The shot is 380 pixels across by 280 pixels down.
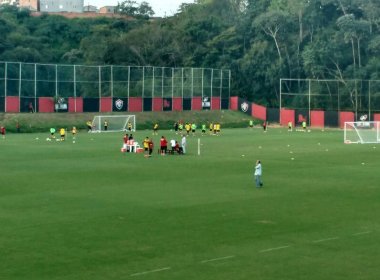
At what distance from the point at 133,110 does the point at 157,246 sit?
78.9m

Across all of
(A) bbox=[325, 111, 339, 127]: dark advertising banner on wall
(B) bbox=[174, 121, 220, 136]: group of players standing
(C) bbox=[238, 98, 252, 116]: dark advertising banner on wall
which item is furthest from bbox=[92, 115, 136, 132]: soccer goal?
(A) bbox=[325, 111, 339, 127]: dark advertising banner on wall

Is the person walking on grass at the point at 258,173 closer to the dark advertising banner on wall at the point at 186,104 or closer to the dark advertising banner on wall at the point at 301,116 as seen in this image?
the dark advertising banner on wall at the point at 301,116

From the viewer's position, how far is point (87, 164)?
54.6 m

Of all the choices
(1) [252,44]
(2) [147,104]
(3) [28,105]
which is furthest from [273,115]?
(3) [28,105]

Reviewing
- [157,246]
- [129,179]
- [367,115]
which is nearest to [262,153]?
[129,179]

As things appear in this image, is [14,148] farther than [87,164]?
Yes

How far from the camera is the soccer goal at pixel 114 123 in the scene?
314ft

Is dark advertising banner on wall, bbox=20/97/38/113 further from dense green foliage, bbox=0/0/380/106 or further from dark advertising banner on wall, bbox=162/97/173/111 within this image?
dense green foliage, bbox=0/0/380/106

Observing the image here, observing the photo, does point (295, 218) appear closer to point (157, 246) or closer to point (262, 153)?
point (157, 246)

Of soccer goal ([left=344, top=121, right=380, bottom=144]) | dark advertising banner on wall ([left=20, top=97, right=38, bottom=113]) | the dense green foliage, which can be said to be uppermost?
the dense green foliage

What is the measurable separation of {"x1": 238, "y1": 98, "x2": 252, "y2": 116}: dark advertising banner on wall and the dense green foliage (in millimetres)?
6617

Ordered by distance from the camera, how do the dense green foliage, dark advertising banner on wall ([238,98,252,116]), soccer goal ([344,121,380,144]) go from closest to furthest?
soccer goal ([344,121,380,144]), dark advertising banner on wall ([238,98,252,116]), the dense green foliage

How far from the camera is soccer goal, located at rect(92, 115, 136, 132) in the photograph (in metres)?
95.6

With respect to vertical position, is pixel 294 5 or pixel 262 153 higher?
pixel 294 5
